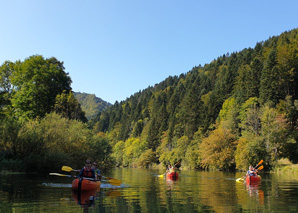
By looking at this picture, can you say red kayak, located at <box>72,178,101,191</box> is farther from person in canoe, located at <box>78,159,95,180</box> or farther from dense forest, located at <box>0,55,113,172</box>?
dense forest, located at <box>0,55,113,172</box>

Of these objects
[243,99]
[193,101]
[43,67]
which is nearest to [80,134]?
[43,67]

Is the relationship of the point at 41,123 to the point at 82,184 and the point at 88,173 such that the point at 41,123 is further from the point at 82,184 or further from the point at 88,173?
the point at 82,184

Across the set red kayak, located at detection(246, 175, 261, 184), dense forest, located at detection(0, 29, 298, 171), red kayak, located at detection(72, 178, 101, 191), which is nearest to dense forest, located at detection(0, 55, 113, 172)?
dense forest, located at detection(0, 29, 298, 171)

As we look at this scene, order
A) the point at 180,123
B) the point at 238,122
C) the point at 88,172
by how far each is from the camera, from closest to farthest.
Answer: the point at 88,172, the point at 238,122, the point at 180,123

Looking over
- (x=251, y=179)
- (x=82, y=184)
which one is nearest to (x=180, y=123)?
(x=251, y=179)

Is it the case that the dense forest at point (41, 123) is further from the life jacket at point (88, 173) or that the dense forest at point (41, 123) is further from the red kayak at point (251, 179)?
the red kayak at point (251, 179)

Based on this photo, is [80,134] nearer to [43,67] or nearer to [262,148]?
[43,67]

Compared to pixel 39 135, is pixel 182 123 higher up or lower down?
higher up

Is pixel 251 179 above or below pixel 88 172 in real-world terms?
below

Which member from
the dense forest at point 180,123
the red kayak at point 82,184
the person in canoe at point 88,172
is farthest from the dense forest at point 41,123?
the red kayak at point 82,184

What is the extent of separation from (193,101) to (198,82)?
44088mm

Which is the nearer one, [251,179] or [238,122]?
[251,179]

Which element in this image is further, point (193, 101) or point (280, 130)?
point (193, 101)

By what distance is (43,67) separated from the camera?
49594 mm
